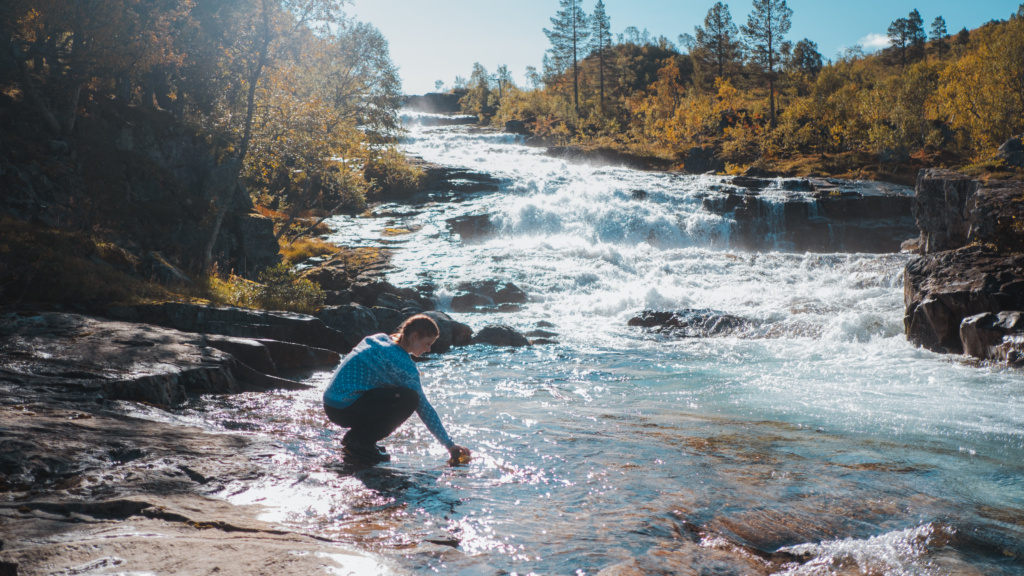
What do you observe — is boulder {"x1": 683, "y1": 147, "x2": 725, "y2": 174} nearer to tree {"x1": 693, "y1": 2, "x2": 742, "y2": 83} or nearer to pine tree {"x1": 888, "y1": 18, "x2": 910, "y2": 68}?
tree {"x1": 693, "y1": 2, "x2": 742, "y2": 83}

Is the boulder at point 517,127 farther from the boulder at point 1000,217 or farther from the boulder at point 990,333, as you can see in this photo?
the boulder at point 990,333

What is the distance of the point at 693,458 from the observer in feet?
19.1

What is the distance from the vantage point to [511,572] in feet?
10.3

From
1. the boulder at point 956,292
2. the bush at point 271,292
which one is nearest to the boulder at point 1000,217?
the boulder at point 956,292

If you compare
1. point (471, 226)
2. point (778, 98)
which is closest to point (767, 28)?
point (778, 98)

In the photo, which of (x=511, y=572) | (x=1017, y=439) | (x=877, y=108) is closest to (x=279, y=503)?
(x=511, y=572)

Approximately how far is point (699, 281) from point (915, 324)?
30.8ft

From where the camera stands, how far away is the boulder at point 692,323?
1689cm

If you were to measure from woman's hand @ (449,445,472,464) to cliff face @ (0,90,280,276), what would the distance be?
10342 millimetres

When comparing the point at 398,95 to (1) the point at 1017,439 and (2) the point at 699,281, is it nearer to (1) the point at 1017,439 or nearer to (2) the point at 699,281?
(2) the point at 699,281

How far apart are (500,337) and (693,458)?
35.2 ft

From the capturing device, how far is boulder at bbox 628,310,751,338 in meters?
16.9

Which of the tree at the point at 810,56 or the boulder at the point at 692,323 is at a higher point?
the tree at the point at 810,56

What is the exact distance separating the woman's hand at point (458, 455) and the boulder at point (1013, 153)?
68.7ft
